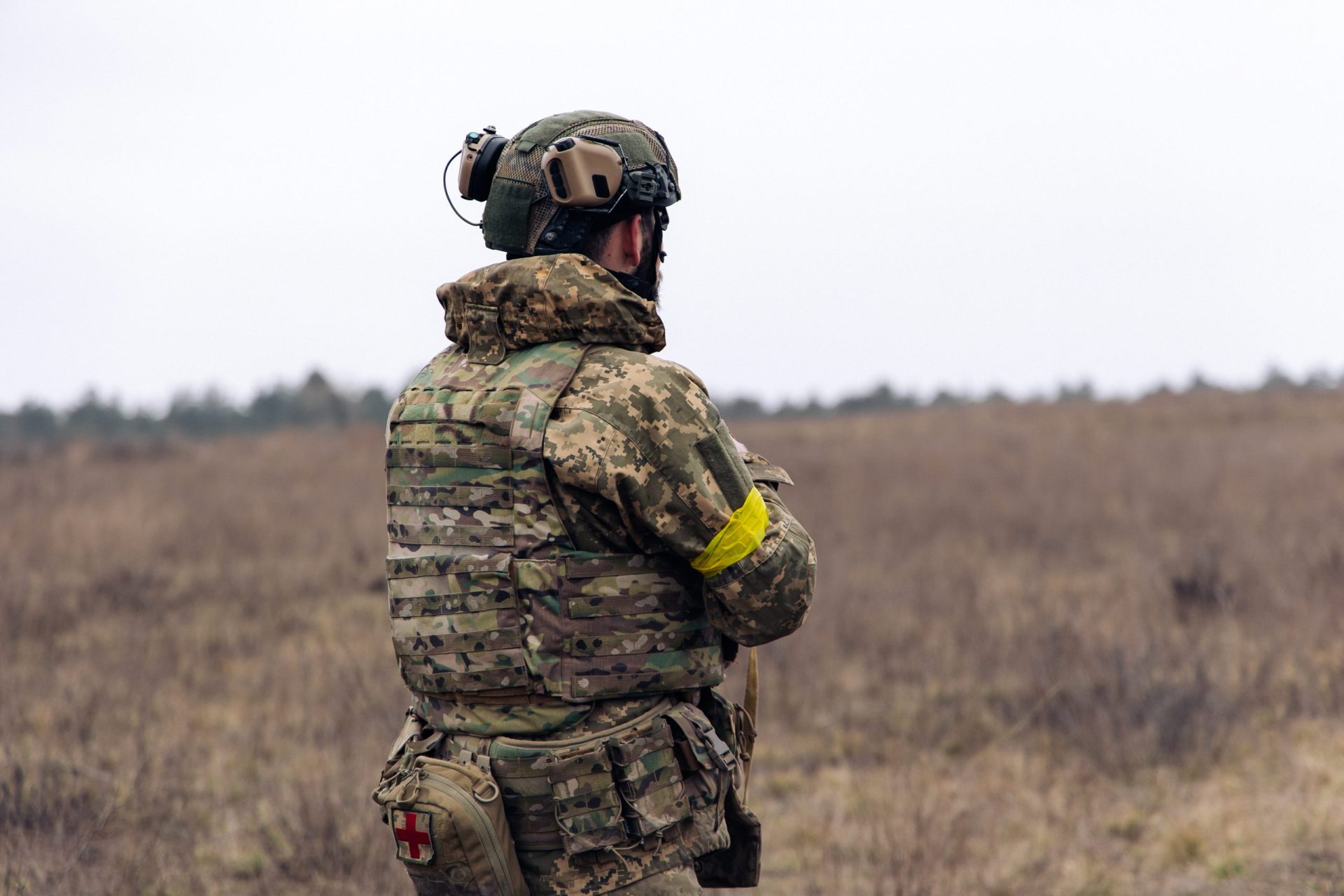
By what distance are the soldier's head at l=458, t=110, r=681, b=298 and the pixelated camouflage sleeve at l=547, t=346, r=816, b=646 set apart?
10.8 inches

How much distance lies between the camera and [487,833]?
2.02 m

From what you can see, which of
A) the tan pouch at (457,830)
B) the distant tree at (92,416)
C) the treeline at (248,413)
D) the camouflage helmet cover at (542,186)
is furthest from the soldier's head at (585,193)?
the distant tree at (92,416)

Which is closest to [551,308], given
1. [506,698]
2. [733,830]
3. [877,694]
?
[506,698]

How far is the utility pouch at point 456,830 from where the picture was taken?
79.2 inches

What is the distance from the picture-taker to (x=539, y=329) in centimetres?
212

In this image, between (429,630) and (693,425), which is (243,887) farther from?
(693,425)

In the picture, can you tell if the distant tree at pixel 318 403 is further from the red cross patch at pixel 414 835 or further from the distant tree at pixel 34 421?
the red cross patch at pixel 414 835

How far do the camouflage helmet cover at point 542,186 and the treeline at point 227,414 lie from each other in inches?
1416

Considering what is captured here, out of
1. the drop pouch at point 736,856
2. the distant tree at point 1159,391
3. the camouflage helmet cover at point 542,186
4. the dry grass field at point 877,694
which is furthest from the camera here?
the distant tree at point 1159,391

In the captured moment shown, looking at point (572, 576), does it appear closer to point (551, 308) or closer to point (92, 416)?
point (551, 308)

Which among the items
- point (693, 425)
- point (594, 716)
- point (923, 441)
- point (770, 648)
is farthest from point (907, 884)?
point (923, 441)

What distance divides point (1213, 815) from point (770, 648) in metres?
3.05

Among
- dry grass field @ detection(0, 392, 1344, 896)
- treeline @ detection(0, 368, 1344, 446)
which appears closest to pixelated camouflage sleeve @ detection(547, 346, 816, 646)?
dry grass field @ detection(0, 392, 1344, 896)

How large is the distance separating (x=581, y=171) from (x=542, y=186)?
0.49ft
